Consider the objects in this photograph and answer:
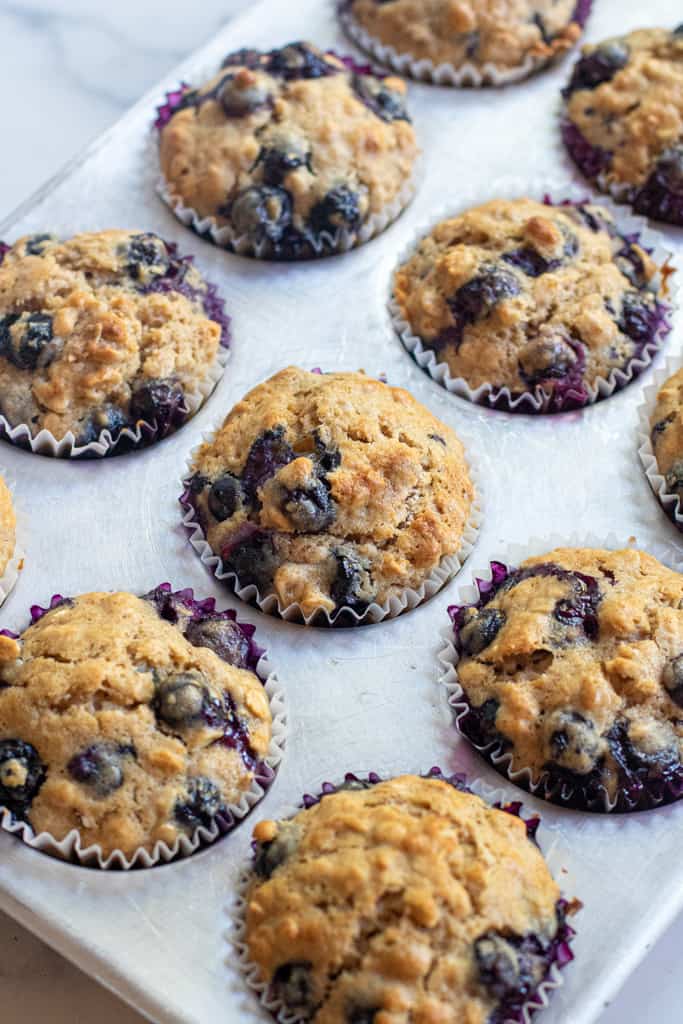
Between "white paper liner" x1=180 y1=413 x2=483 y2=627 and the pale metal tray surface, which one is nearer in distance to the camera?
the pale metal tray surface

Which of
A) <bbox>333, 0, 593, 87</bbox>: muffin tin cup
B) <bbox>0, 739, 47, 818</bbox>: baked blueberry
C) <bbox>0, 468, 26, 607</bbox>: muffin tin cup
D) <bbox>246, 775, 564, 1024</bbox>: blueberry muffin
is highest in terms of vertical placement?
<bbox>333, 0, 593, 87</bbox>: muffin tin cup

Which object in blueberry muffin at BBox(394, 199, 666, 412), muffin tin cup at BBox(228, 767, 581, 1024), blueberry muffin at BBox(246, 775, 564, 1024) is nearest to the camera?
blueberry muffin at BBox(246, 775, 564, 1024)

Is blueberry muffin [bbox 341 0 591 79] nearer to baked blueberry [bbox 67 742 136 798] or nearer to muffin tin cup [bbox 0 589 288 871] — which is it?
muffin tin cup [bbox 0 589 288 871]

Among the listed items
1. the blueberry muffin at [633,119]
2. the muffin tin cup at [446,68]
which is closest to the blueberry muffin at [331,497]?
the blueberry muffin at [633,119]

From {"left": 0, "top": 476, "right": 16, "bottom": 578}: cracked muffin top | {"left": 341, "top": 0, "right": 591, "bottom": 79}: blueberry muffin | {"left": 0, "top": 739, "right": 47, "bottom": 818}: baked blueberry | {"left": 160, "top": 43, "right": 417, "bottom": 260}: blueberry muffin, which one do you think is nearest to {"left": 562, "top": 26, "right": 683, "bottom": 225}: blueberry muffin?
{"left": 341, "top": 0, "right": 591, "bottom": 79}: blueberry muffin

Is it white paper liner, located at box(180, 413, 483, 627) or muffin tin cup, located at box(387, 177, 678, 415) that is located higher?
muffin tin cup, located at box(387, 177, 678, 415)

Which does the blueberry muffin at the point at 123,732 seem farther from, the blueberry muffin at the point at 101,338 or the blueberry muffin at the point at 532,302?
the blueberry muffin at the point at 532,302

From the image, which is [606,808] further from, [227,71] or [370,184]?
[227,71]
